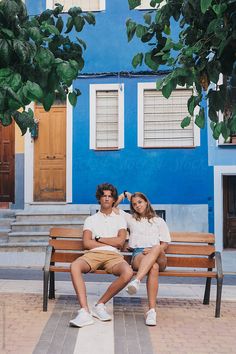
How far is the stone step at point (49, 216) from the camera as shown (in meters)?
11.7

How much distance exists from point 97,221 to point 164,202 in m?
6.58

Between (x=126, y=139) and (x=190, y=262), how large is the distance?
6760 millimetres

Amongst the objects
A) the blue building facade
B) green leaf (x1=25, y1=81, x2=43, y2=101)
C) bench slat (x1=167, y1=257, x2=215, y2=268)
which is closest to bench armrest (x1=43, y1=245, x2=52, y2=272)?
bench slat (x1=167, y1=257, x2=215, y2=268)

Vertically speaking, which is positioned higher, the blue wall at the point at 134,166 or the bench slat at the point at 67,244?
the blue wall at the point at 134,166

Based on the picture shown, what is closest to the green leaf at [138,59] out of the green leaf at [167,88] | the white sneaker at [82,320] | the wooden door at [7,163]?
the green leaf at [167,88]

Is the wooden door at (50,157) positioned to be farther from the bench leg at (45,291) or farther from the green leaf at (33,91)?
the green leaf at (33,91)

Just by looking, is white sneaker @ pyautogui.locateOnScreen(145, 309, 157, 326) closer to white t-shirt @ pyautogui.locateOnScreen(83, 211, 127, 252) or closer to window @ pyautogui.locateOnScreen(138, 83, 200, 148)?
white t-shirt @ pyautogui.locateOnScreen(83, 211, 127, 252)

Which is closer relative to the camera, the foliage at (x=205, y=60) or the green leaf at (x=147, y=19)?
the foliage at (x=205, y=60)

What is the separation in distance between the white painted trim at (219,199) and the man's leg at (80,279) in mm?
7098

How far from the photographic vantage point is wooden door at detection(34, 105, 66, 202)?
1248 cm

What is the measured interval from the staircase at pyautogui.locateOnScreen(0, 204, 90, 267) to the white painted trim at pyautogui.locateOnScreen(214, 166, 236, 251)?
124 inches

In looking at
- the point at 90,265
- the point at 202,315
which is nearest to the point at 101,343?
the point at 90,265

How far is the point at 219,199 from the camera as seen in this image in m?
11.8

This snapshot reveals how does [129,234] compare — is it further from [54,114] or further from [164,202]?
[54,114]
